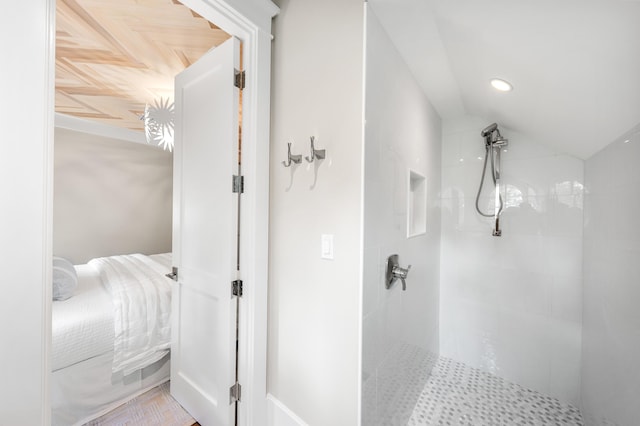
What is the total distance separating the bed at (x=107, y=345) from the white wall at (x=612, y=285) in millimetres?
2603

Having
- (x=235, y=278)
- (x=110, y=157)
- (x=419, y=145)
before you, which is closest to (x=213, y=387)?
(x=235, y=278)

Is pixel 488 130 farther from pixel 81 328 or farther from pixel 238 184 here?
pixel 81 328

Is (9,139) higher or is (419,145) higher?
(419,145)

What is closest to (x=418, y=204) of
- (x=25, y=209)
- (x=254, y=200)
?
(x=254, y=200)

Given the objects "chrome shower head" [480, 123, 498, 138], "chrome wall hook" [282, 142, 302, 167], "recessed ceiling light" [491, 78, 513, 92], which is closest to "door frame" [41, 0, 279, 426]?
"chrome wall hook" [282, 142, 302, 167]

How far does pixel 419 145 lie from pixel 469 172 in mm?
695

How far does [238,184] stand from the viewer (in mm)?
1396

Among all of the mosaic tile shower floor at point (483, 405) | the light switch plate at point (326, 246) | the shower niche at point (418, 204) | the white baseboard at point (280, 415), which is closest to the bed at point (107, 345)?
the white baseboard at point (280, 415)

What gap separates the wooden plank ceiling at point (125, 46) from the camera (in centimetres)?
152

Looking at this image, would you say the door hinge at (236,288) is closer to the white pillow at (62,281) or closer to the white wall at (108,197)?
the white pillow at (62,281)

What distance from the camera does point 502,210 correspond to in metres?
1.98

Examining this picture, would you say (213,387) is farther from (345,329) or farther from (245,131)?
(245,131)

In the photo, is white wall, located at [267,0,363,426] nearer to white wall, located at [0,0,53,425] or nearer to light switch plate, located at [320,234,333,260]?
light switch plate, located at [320,234,333,260]

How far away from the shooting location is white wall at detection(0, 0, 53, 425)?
71cm
